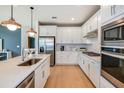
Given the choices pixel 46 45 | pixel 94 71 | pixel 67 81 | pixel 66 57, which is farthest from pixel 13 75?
pixel 66 57

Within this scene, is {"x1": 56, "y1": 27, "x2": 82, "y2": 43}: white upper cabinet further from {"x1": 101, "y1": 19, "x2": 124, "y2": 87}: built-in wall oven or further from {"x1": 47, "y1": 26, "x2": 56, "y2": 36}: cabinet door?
{"x1": 101, "y1": 19, "x2": 124, "y2": 87}: built-in wall oven

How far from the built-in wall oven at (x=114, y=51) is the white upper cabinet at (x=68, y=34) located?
213 inches

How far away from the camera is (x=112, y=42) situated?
1805 mm

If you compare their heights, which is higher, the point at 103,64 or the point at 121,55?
the point at 121,55

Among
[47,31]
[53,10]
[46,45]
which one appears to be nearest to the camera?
[53,10]

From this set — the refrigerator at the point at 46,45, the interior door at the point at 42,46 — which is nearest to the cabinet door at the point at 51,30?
the refrigerator at the point at 46,45

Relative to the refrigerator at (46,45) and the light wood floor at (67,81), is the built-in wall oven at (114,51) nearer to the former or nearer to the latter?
the light wood floor at (67,81)

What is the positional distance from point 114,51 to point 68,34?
19.4 ft

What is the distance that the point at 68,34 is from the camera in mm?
7590

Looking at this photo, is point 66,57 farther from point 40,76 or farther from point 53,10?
point 40,76

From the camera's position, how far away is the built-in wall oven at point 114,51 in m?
1.55

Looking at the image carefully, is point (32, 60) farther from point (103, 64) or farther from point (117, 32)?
point (117, 32)
